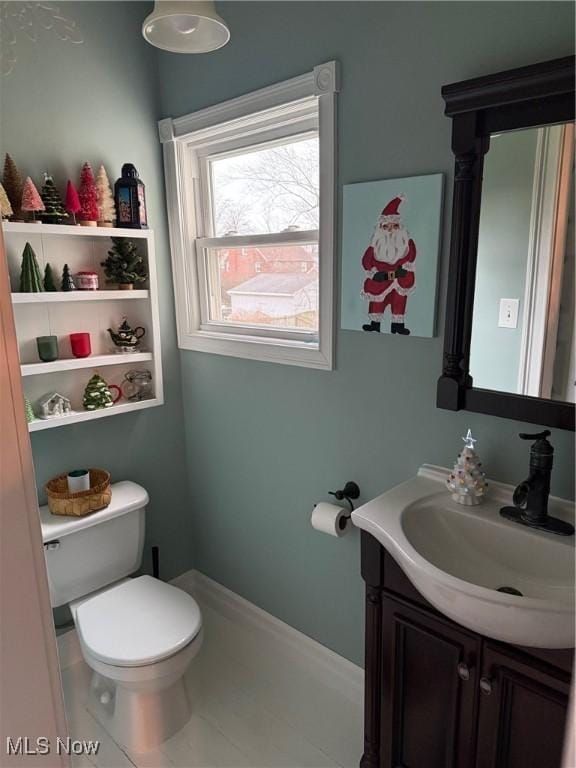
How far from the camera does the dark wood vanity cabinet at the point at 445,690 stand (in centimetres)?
112

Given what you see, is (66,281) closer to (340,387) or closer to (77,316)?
(77,316)

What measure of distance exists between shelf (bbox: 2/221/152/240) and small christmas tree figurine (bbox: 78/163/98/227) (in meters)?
0.04

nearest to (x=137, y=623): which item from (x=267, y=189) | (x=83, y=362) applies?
(x=83, y=362)

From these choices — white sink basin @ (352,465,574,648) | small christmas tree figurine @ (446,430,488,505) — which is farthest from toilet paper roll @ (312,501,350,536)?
small christmas tree figurine @ (446,430,488,505)

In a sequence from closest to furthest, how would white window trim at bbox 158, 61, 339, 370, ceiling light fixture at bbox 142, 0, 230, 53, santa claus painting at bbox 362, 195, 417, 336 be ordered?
ceiling light fixture at bbox 142, 0, 230, 53
santa claus painting at bbox 362, 195, 417, 336
white window trim at bbox 158, 61, 339, 370

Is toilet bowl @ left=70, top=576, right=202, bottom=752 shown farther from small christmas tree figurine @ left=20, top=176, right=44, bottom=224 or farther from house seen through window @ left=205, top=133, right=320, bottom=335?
small christmas tree figurine @ left=20, top=176, right=44, bottom=224

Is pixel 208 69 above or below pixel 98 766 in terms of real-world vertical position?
above

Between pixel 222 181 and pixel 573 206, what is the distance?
4.65ft

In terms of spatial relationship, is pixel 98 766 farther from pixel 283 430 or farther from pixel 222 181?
pixel 222 181

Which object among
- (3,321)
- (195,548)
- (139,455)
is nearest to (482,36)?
(3,321)

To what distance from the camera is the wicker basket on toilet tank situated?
76.5 inches

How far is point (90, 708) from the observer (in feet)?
6.55

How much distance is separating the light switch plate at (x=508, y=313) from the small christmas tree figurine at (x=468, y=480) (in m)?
0.34

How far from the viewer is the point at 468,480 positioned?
55.2 inches
